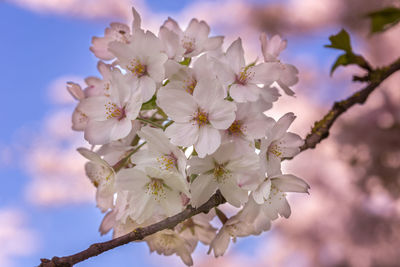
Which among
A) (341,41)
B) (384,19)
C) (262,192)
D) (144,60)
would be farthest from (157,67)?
(384,19)

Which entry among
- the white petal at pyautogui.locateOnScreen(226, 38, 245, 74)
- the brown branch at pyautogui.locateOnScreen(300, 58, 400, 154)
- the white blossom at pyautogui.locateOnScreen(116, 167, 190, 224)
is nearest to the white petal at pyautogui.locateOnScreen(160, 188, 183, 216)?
the white blossom at pyautogui.locateOnScreen(116, 167, 190, 224)

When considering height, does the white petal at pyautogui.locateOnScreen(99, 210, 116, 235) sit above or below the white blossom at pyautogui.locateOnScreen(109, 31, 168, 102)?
below

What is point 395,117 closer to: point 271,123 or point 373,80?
point 373,80

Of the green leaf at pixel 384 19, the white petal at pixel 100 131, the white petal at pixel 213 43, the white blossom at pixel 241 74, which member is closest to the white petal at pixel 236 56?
the white blossom at pixel 241 74

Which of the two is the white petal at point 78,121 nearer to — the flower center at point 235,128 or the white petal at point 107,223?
the white petal at point 107,223

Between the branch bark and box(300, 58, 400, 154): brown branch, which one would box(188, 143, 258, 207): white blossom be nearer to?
the branch bark

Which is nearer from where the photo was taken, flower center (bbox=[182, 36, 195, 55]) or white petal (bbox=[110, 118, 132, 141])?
white petal (bbox=[110, 118, 132, 141])

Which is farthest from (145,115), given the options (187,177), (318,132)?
(318,132)
